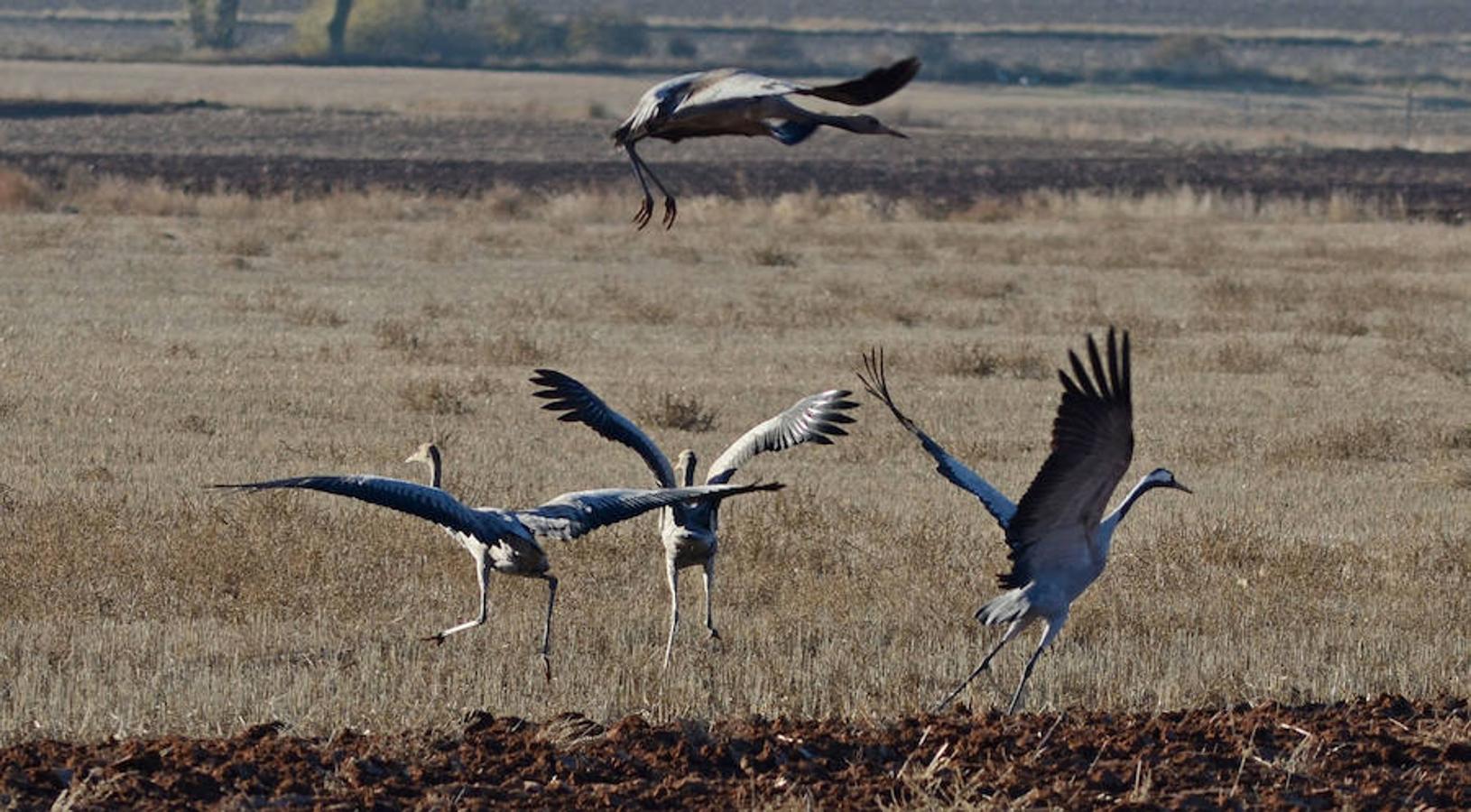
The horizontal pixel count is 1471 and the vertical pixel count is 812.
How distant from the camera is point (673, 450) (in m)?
15.4

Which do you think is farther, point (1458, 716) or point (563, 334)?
point (563, 334)

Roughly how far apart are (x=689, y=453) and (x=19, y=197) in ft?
92.1

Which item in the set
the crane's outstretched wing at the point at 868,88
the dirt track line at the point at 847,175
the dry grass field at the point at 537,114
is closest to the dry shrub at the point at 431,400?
the crane's outstretched wing at the point at 868,88

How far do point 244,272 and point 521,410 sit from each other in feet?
34.6

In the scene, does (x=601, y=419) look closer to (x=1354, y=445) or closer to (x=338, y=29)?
(x=1354, y=445)

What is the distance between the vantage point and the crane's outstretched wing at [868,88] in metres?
5.44

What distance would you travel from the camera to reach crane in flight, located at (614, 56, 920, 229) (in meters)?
5.46

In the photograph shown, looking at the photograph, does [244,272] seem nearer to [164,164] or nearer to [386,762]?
[386,762]

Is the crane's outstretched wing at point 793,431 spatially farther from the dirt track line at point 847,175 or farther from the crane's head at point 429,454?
the dirt track line at point 847,175

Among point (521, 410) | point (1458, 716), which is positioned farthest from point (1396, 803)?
point (521, 410)

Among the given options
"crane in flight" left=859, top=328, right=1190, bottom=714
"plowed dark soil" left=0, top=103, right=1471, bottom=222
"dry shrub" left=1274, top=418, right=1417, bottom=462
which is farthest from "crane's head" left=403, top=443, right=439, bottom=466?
"plowed dark soil" left=0, top=103, right=1471, bottom=222

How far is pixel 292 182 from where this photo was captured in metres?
44.1

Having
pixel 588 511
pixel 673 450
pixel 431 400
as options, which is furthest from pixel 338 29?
pixel 588 511

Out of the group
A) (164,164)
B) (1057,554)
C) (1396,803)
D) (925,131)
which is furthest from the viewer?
(925,131)
